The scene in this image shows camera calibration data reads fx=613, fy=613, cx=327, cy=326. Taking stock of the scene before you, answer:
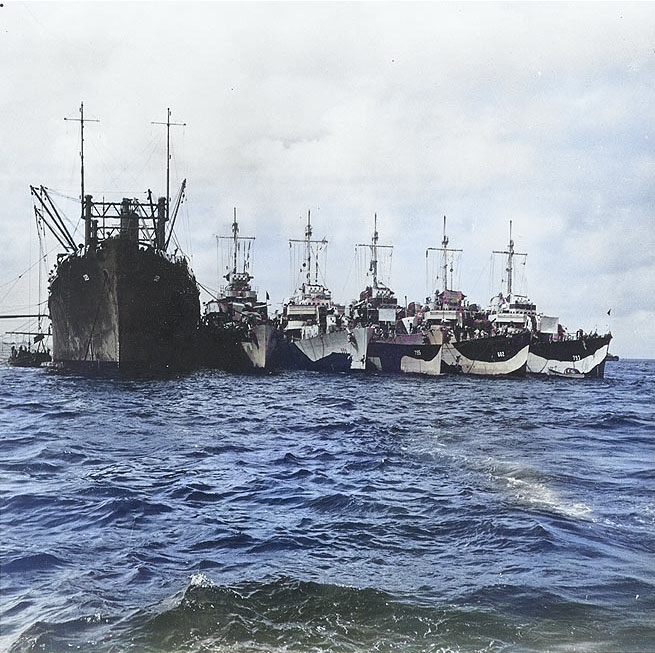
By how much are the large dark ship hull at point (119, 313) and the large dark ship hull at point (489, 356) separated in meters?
19.8

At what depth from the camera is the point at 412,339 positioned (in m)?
45.7

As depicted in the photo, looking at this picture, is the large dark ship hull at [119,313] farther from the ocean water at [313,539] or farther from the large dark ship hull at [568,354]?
the large dark ship hull at [568,354]

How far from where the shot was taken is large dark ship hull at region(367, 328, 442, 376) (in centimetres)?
4284

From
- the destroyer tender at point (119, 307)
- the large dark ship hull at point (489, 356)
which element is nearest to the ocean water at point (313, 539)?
the destroyer tender at point (119, 307)

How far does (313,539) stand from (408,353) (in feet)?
120

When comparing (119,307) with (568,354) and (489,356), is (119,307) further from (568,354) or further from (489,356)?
(568,354)

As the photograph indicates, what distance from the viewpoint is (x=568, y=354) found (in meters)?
50.7

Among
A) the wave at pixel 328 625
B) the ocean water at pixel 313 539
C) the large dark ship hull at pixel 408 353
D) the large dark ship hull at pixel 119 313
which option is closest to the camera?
the wave at pixel 328 625

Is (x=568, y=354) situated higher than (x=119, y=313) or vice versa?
(x=119, y=313)

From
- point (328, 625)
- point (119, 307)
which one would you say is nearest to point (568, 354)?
point (119, 307)

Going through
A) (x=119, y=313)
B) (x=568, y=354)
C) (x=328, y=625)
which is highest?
(x=119, y=313)

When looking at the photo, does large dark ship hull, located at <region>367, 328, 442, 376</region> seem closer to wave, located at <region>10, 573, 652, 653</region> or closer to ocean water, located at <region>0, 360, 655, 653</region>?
ocean water, located at <region>0, 360, 655, 653</region>

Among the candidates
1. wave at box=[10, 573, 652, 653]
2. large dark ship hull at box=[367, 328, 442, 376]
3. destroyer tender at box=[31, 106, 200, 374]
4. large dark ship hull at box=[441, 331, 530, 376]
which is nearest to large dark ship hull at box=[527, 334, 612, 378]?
large dark ship hull at box=[441, 331, 530, 376]

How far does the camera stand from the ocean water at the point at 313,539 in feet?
19.6
